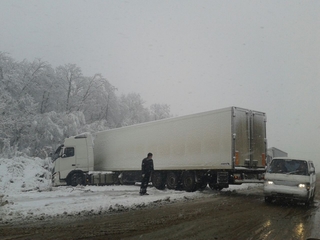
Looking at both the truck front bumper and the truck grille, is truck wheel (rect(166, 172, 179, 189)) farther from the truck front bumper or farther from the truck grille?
the truck front bumper

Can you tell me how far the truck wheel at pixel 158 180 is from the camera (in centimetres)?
1830

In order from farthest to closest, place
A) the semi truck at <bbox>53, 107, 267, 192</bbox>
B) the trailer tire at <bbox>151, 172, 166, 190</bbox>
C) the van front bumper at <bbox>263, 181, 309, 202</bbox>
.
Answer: the trailer tire at <bbox>151, 172, 166, 190</bbox>
the semi truck at <bbox>53, 107, 267, 192</bbox>
the van front bumper at <bbox>263, 181, 309, 202</bbox>

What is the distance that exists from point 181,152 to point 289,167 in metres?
5.93

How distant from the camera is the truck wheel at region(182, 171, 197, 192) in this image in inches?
632

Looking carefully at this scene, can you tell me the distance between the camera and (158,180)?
18.6 metres

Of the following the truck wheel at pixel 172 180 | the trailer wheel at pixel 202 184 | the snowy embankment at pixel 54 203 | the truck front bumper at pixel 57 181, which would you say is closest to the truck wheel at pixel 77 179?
the truck front bumper at pixel 57 181

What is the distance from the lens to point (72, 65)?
36.2 metres

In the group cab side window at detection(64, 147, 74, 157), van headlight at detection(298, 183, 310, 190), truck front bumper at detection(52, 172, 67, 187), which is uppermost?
cab side window at detection(64, 147, 74, 157)

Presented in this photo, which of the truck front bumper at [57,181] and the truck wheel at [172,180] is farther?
the truck front bumper at [57,181]

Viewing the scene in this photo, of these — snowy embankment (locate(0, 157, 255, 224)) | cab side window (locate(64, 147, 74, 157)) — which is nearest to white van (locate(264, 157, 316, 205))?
snowy embankment (locate(0, 157, 255, 224))

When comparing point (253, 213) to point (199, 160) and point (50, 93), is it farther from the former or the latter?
point (50, 93)

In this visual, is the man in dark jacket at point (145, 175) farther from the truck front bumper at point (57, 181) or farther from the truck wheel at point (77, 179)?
the truck front bumper at point (57, 181)

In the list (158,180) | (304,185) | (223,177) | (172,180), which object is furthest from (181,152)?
(304,185)

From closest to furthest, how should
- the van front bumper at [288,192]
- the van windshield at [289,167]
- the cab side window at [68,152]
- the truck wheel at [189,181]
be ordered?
the van front bumper at [288,192]
the van windshield at [289,167]
the truck wheel at [189,181]
the cab side window at [68,152]
